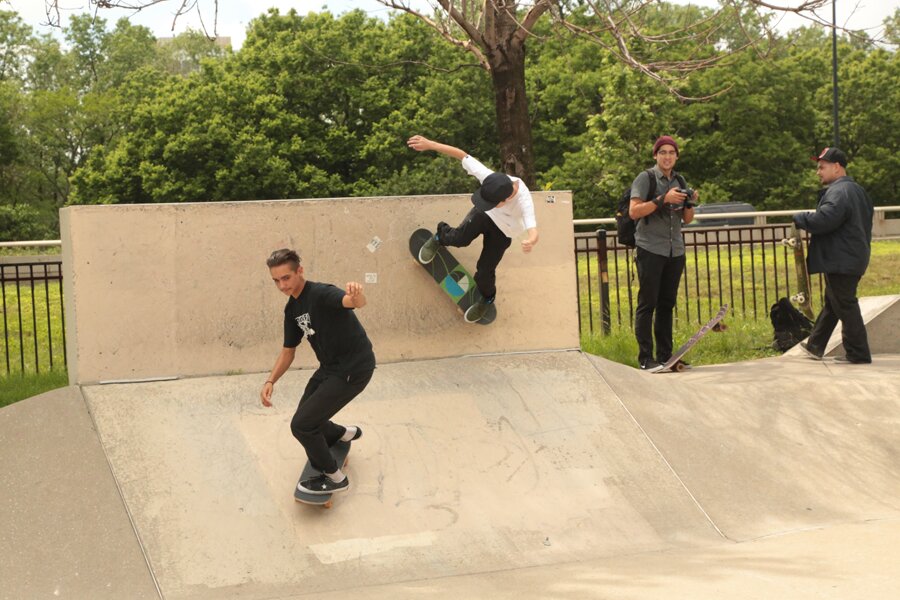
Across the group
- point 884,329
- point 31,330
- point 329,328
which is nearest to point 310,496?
point 329,328

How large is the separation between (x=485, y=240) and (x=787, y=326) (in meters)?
3.85

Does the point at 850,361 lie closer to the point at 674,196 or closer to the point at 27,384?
the point at 674,196

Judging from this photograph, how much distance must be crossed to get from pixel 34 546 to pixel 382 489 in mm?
1867

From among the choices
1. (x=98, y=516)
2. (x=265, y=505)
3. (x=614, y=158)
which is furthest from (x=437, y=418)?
(x=614, y=158)

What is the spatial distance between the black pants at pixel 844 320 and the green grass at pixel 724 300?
0.99 metres

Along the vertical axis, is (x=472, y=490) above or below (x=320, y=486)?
below

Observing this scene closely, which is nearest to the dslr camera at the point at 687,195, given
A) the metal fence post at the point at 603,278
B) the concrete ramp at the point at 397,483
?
the concrete ramp at the point at 397,483

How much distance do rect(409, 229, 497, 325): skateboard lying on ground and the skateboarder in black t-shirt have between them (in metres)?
1.99

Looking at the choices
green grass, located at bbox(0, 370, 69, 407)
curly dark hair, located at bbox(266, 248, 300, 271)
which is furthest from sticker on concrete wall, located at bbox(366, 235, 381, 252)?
green grass, located at bbox(0, 370, 69, 407)

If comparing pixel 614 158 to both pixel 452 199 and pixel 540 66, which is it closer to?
pixel 540 66

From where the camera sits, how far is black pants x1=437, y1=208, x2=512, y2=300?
24.4 feet

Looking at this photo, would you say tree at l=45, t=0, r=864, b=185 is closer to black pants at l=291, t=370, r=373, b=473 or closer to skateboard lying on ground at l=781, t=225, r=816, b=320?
skateboard lying on ground at l=781, t=225, r=816, b=320

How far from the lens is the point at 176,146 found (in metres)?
39.0

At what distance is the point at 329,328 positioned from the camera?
5555 mm
